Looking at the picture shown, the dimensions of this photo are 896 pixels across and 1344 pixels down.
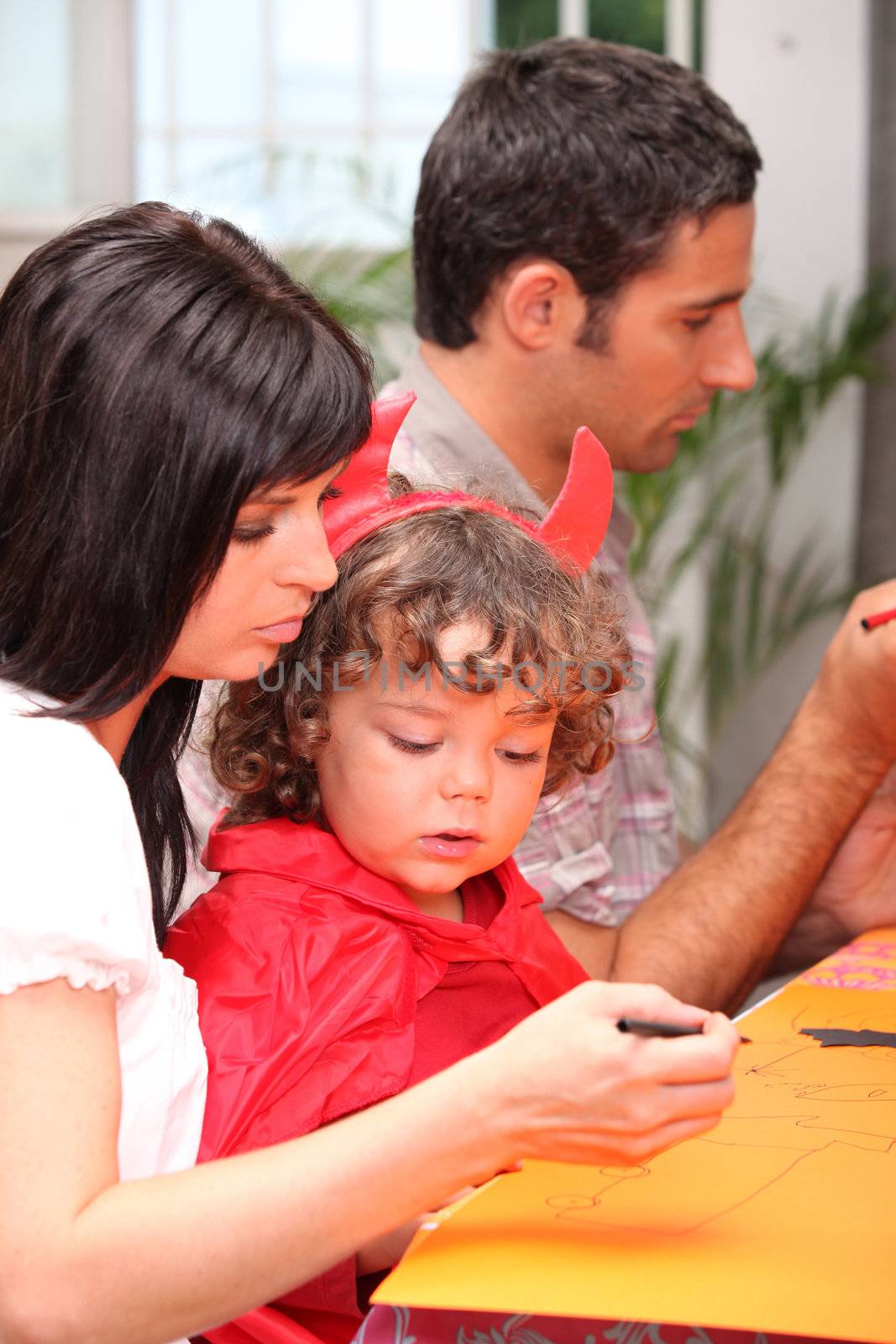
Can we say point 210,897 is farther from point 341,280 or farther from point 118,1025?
point 341,280

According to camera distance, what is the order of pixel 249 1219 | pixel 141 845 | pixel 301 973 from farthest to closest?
pixel 301 973, pixel 141 845, pixel 249 1219

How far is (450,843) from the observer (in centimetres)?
107

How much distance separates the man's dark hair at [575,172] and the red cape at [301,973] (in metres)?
0.92

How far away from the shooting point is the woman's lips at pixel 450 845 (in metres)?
1.06

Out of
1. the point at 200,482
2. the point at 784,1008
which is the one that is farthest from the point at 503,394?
the point at 200,482

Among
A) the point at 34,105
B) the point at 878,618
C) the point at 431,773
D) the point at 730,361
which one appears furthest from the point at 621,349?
the point at 34,105

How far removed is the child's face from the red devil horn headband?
0.46 feet

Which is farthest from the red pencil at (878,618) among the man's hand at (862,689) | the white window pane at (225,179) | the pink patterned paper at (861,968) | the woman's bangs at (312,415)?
the white window pane at (225,179)

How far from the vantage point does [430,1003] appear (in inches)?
43.8

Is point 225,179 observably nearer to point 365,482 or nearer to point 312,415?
point 365,482

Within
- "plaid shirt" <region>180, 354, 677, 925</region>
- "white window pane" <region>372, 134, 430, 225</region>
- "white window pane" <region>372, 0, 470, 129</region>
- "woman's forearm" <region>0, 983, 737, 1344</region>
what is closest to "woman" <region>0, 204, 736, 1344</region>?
"woman's forearm" <region>0, 983, 737, 1344</region>

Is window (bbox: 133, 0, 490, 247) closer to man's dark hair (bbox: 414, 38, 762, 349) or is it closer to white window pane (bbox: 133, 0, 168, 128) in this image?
white window pane (bbox: 133, 0, 168, 128)

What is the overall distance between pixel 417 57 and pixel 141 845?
294 cm

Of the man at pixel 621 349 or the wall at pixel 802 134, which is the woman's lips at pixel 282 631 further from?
the wall at pixel 802 134
